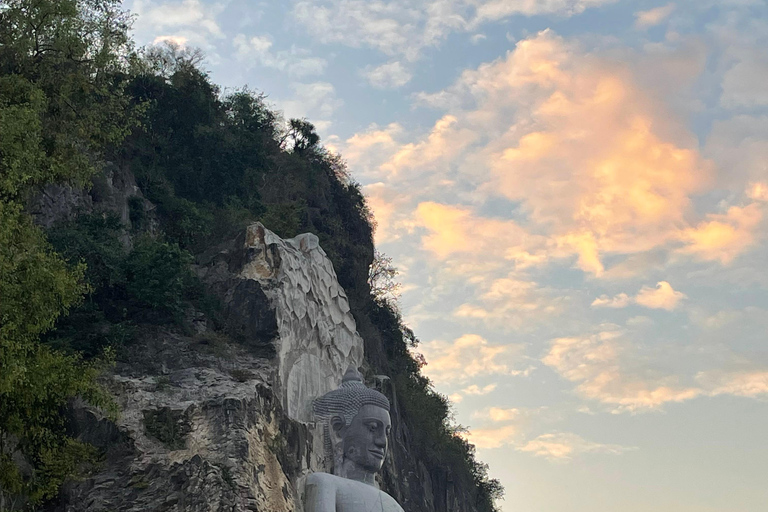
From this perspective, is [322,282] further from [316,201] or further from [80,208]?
[316,201]

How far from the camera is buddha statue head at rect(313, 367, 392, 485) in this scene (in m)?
6.61

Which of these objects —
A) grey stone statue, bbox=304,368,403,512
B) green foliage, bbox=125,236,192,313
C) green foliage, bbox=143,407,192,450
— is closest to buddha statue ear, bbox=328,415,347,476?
grey stone statue, bbox=304,368,403,512

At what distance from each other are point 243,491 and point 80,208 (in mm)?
7307

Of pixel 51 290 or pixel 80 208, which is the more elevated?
pixel 80 208

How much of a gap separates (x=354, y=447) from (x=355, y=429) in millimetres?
128

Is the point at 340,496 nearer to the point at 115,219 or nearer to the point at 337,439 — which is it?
the point at 337,439

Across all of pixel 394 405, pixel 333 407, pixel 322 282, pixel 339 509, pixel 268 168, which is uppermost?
pixel 268 168

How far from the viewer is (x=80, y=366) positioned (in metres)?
13.3

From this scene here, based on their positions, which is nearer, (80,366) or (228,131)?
(80,366)

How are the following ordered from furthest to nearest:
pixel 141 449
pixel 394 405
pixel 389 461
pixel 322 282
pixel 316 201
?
pixel 316 201
pixel 394 405
pixel 389 461
pixel 322 282
pixel 141 449

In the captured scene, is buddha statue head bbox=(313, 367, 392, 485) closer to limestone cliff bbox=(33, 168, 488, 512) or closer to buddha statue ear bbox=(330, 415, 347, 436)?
buddha statue ear bbox=(330, 415, 347, 436)

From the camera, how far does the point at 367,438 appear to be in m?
6.67

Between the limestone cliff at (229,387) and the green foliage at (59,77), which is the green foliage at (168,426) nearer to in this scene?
the limestone cliff at (229,387)

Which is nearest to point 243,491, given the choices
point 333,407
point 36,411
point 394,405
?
point 36,411
